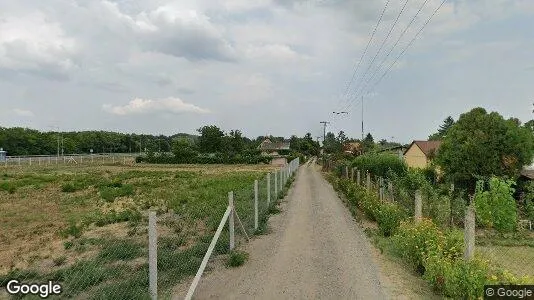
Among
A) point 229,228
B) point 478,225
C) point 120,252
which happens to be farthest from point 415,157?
point 120,252

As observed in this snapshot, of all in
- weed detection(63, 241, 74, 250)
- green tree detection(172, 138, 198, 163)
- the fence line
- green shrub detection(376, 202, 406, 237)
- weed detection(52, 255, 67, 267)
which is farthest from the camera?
green tree detection(172, 138, 198, 163)

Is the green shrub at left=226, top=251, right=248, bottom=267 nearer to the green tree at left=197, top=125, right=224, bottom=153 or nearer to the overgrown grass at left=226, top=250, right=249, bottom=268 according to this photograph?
the overgrown grass at left=226, top=250, right=249, bottom=268

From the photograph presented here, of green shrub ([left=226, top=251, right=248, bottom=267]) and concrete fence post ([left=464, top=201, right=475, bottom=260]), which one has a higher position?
concrete fence post ([left=464, top=201, right=475, bottom=260])

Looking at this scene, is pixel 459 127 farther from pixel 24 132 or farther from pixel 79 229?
pixel 24 132

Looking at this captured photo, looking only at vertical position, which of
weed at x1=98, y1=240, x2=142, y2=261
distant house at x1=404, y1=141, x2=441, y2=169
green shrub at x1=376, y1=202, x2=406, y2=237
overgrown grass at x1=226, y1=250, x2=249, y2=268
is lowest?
overgrown grass at x1=226, y1=250, x2=249, y2=268

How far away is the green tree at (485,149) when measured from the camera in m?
25.1

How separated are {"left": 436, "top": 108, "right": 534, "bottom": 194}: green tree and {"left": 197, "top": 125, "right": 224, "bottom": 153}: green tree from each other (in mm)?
76441

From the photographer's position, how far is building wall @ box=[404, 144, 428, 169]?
50928mm

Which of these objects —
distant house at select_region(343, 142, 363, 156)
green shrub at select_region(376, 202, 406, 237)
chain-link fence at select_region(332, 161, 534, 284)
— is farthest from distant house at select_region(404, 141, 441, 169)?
green shrub at select_region(376, 202, 406, 237)

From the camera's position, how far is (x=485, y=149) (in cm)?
2558

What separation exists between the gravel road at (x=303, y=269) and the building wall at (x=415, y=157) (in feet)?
130

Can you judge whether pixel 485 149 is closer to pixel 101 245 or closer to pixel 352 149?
pixel 101 245

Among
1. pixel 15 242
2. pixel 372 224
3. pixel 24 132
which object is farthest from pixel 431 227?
pixel 24 132

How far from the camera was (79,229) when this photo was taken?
12.2m
